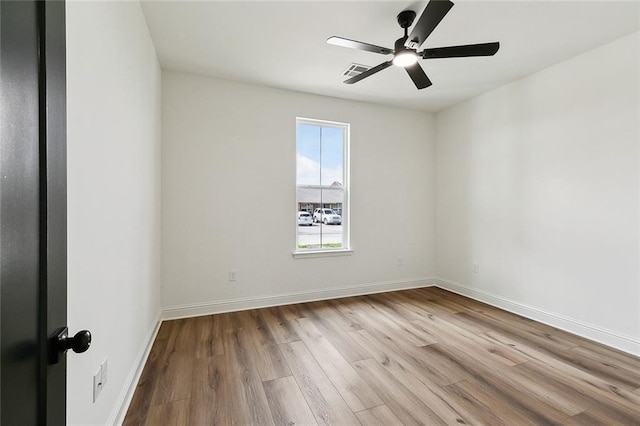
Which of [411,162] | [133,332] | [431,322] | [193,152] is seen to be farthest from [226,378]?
[411,162]

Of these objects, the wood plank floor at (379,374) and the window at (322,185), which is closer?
the wood plank floor at (379,374)

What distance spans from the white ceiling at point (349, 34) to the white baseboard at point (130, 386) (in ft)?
8.74

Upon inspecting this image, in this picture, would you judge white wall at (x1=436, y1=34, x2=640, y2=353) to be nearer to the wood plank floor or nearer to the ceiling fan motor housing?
the wood plank floor

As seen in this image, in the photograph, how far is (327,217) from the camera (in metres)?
3.93

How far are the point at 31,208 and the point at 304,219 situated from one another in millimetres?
3237

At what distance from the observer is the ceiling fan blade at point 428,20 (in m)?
1.62

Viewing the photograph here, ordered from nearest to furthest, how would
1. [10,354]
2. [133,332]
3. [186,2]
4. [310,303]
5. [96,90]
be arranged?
[10,354]
[96,90]
[133,332]
[186,2]
[310,303]

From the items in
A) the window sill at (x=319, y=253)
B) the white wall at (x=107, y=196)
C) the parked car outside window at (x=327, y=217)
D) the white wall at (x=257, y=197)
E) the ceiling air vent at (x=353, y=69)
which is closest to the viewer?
the white wall at (x=107, y=196)

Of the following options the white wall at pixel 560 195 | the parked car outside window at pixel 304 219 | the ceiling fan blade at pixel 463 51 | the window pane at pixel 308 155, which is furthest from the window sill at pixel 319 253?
the ceiling fan blade at pixel 463 51

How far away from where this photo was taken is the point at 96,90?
1294 millimetres

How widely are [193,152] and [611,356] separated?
445 centimetres

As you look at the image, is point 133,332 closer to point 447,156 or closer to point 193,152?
point 193,152

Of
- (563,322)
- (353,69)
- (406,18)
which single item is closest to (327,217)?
(353,69)

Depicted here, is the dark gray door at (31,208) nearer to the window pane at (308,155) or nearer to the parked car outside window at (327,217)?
the window pane at (308,155)
